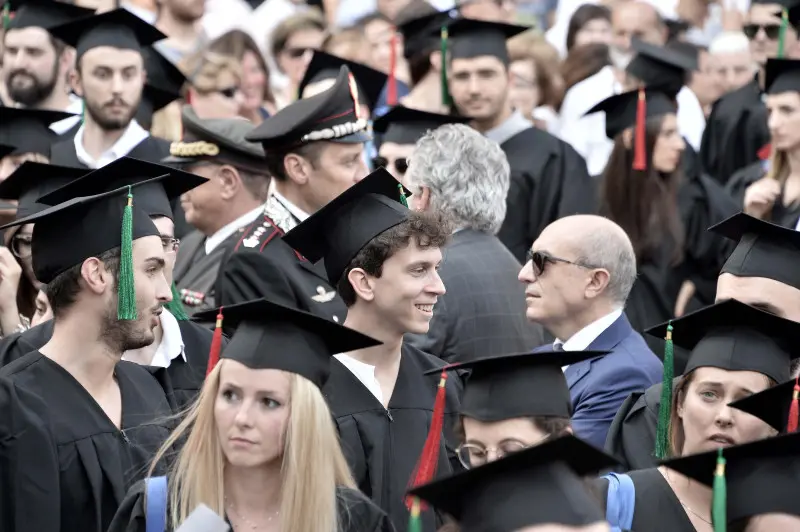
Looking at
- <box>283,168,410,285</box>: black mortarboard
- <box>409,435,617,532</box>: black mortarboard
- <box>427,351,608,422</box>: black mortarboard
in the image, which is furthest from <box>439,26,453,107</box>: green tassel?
<box>409,435,617,532</box>: black mortarboard

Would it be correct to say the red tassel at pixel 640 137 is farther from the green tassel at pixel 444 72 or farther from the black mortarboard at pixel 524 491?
the black mortarboard at pixel 524 491

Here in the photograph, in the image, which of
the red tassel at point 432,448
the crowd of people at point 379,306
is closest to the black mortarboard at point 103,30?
the crowd of people at point 379,306

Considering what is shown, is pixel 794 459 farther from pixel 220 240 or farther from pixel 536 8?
pixel 536 8

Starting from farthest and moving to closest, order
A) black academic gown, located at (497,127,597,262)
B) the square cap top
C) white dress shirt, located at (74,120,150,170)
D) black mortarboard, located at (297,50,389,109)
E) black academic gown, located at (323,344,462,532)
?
1. black mortarboard, located at (297,50,389,109)
2. black academic gown, located at (497,127,597,262)
3. white dress shirt, located at (74,120,150,170)
4. the square cap top
5. black academic gown, located at (323,344,462,532)

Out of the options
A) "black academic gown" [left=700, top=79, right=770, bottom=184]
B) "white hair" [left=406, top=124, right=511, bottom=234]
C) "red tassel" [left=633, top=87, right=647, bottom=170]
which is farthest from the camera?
"black academic gown" [left=700, top=79, right=770, bottom=184]

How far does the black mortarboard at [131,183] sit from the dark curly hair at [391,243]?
0.86 m

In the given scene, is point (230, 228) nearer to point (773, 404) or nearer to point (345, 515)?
point (345, 515)

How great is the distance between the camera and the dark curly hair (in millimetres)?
6109

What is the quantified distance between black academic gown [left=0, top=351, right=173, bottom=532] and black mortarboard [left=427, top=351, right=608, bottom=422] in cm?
123

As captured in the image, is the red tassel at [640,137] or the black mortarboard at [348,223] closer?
the black mortarboard at [348,223]

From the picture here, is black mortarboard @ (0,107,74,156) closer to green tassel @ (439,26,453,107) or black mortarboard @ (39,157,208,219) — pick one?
green tassel @ (439,26,453,107)

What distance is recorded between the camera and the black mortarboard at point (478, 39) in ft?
32.7

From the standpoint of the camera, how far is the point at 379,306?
6.05 m

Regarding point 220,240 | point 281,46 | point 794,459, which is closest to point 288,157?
point 220,240
